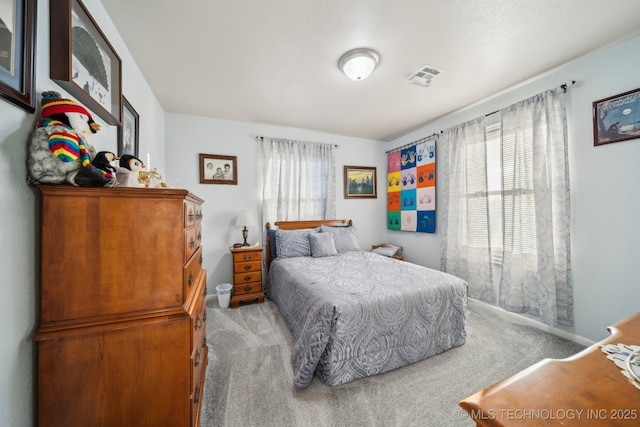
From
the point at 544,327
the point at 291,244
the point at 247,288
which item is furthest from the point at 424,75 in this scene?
the point at 247,288

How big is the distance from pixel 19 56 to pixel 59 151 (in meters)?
0.36

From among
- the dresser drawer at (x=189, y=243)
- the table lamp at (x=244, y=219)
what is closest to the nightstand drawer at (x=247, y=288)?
the table lamp at (x=244, y=219)

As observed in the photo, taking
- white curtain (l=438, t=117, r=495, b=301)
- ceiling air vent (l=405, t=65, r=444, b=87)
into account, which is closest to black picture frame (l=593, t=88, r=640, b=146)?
white curtain (l=438, t=117, r=495, b=301)

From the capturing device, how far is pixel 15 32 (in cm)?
78

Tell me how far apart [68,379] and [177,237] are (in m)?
0.58

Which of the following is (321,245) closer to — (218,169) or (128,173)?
(218,169)

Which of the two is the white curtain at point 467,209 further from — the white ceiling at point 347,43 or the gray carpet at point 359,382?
the gray carpet at point 359,382

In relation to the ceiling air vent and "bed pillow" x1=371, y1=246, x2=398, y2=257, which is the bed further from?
the ceiling air vent

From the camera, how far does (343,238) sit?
3.44 meters

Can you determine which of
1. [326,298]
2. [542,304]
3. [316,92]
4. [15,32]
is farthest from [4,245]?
[542,304]

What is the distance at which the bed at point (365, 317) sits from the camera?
1.59 meters

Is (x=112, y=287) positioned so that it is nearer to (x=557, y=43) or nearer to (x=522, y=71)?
(x=557, y=43)

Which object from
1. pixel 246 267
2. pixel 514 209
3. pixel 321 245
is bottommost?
pixel 246 267

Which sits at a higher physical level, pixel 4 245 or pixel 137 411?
pixel 4 245
